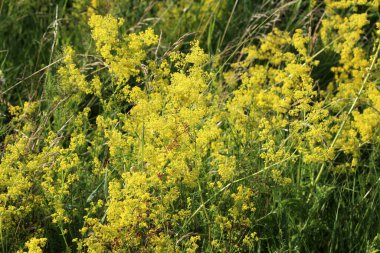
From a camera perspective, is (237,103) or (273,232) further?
(237,103)

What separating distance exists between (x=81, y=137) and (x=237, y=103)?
33.0 inches

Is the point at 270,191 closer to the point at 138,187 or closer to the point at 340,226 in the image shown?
the point at 340,226

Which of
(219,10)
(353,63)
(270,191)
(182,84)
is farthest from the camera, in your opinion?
(219,10)

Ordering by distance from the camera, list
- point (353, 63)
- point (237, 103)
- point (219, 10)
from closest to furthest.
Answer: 1. point (237, 103)
2. point (353, 63)
3. point (219, 10)

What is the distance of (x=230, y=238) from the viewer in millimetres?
2951

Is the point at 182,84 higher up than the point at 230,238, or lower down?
higher up

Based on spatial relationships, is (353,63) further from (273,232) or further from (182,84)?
(182,84)

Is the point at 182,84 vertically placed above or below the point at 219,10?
above

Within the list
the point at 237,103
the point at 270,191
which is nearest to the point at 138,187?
the point at 270,191

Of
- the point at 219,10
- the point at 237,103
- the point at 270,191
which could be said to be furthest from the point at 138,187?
the point at 219,10

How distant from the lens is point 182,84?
9.66 feet

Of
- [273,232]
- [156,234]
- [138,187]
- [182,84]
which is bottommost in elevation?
[273,232]

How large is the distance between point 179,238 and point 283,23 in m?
2.79

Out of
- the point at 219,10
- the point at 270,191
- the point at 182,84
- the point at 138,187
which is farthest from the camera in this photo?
the point at 219,10
